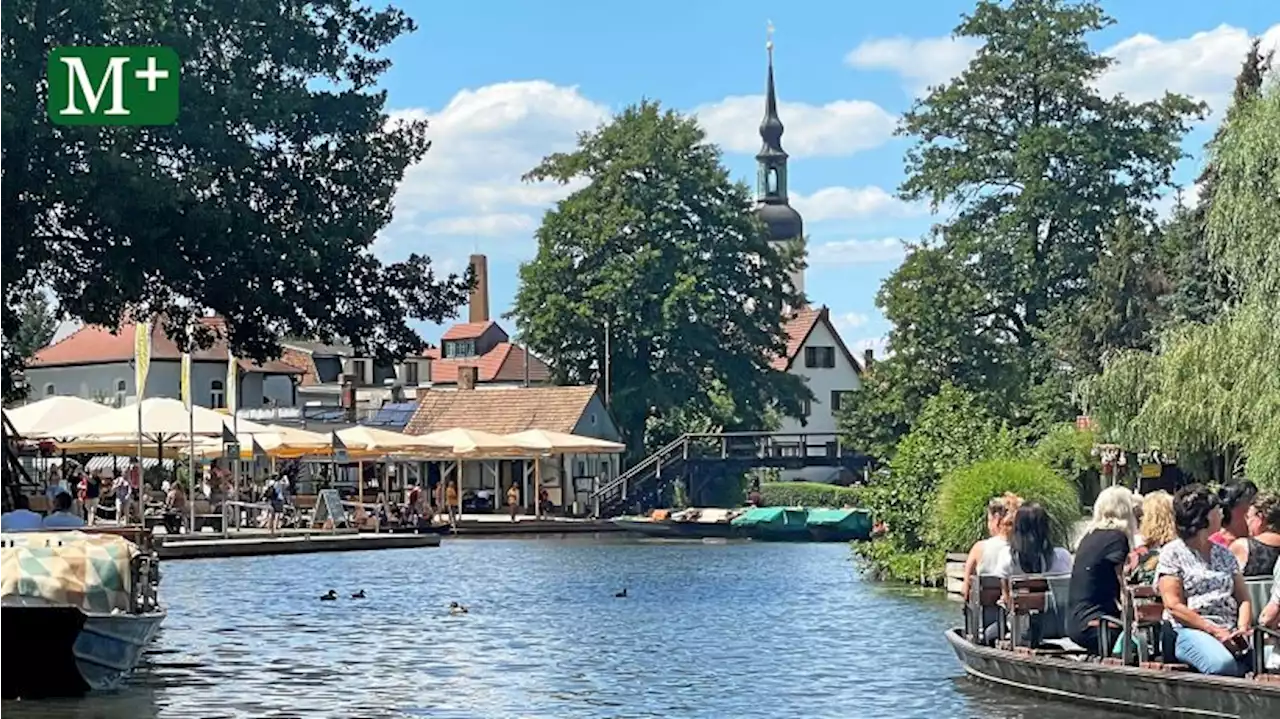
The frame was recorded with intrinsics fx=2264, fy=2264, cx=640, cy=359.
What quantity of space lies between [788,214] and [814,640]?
12425 centimetres

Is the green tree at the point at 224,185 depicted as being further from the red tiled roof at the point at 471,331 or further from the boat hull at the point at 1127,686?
the red tiled roof at the point at 471,331

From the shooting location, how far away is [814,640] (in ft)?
91.2

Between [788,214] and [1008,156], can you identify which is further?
[788,214]

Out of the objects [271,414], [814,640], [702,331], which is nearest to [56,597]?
[814,640]

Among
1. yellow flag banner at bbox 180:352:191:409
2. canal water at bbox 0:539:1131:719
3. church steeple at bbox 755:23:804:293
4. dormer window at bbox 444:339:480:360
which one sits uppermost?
church steeple at bbox 755:23:804:293

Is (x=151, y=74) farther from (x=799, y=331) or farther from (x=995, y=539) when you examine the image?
(x=799, y=331)

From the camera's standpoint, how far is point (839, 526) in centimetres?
6575

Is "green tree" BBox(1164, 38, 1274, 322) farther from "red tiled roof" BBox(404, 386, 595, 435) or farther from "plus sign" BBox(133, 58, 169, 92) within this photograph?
"plus sign" BBox(133, 58, 169, 92)

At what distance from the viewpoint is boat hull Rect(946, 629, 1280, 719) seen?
51.4 ft

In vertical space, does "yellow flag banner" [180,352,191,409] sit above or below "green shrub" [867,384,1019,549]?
above

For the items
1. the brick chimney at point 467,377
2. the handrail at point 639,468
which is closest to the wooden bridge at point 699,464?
the handrail at point 639,468

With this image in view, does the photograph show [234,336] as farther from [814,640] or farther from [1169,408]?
[1169,408]

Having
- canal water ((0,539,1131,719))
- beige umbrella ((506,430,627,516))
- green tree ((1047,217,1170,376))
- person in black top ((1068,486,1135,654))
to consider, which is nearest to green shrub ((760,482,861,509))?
beige umbrella ((506,430,627,516))

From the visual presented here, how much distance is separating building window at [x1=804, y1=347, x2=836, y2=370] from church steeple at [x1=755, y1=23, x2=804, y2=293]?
1178 inches
